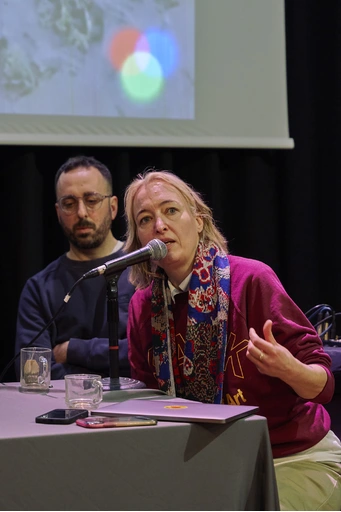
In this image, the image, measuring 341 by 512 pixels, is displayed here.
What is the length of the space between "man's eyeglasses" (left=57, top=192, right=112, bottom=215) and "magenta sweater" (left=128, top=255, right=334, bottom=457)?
1.31 meters

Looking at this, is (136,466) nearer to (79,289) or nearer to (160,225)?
(160,225)

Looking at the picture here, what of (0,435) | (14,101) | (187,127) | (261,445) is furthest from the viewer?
(187,127)

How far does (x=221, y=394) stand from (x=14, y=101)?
2.08 meters

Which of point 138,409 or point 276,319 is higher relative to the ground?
point 276,319

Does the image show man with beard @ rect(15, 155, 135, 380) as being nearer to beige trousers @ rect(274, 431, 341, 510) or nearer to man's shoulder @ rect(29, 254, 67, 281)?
man's shoulder @ rect(29, 254, 67, 281)

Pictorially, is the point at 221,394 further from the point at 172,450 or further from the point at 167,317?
the point at 172,450

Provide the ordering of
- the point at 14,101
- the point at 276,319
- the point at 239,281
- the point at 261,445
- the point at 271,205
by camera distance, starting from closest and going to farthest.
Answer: the point at 261,445 → the point at 276,319 → the point at 239,281 → the point at 14,101 → the point at 271,205

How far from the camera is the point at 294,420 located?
1.83m

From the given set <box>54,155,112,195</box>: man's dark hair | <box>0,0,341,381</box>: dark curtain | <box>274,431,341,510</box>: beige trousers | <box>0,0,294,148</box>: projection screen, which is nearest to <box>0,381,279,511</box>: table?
<box>274,431,341,510</box>: beige trousers

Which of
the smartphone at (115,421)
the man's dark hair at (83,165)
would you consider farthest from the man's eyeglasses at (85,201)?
the smartphone at (115,421)

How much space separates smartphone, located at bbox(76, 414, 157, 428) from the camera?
1.31 meters

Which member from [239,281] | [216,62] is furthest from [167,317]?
[216,62]

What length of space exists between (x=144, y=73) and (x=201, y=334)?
1995 mm

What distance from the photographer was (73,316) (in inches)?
118
